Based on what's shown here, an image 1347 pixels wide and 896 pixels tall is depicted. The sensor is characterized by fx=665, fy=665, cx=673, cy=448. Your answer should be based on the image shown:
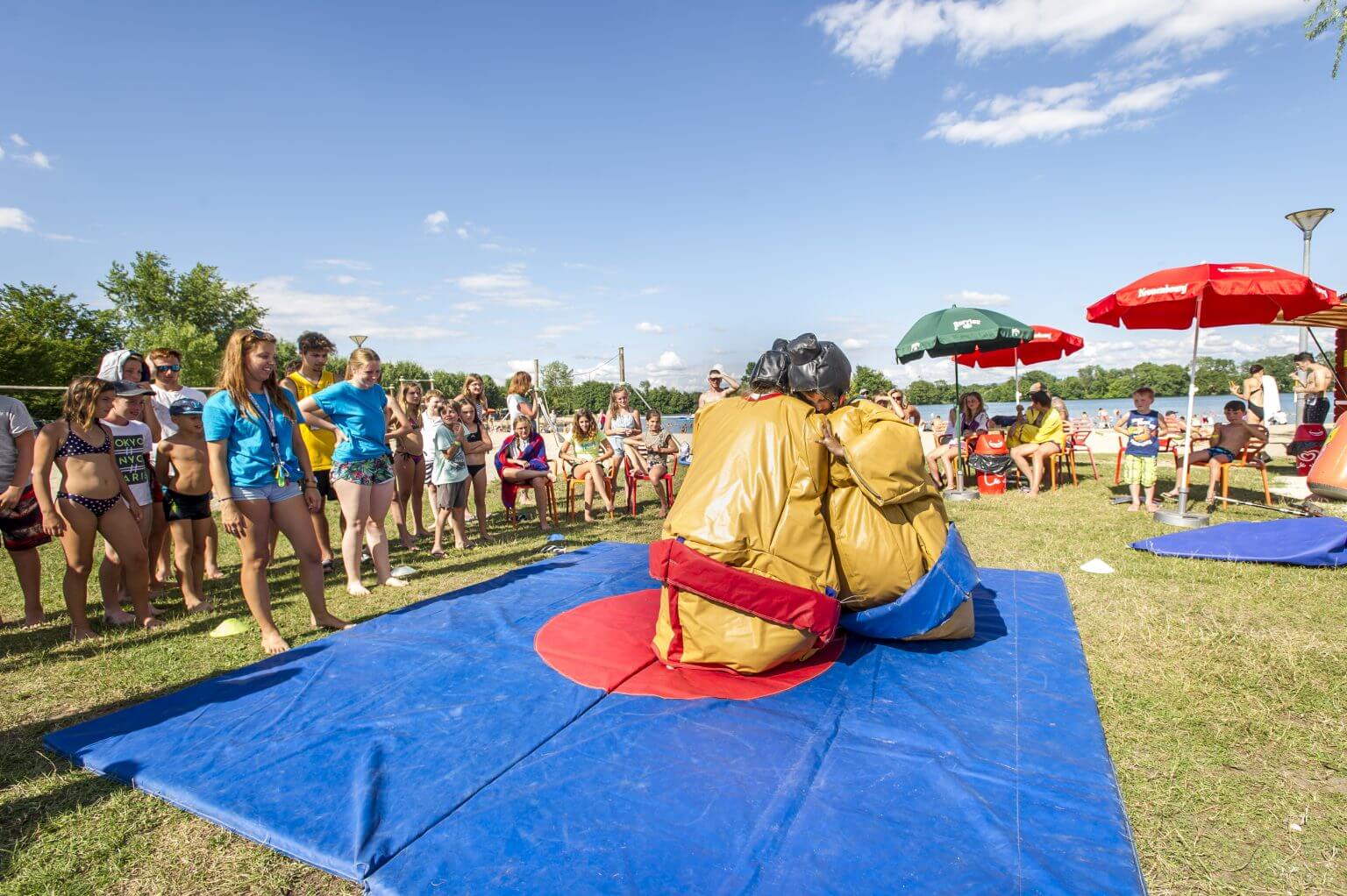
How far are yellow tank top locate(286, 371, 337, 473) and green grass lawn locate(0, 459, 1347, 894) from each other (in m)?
0.96

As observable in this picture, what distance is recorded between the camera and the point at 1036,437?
30.3 feet

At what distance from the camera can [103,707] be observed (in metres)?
2.94

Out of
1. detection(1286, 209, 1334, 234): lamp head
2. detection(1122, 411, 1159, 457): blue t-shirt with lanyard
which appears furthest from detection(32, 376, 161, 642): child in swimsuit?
detection(1286, 209, 1334, 234): lamp head

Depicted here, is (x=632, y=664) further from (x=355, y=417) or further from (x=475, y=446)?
(x=475, y=446)

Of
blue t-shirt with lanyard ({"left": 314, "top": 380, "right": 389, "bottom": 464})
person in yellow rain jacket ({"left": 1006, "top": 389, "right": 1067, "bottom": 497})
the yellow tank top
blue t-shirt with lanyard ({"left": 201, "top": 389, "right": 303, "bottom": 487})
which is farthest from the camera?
person in yellow rain jacket ({"left": 1006, "top": 389, "right": 1067, "bottom": 497})

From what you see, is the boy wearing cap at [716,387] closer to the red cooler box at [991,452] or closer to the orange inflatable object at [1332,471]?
the red cooler box at [991,452]

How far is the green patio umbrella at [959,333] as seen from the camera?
8.38m

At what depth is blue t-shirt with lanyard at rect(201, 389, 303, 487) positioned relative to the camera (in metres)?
3.45

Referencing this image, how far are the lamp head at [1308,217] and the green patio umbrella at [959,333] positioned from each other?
13.4 ft

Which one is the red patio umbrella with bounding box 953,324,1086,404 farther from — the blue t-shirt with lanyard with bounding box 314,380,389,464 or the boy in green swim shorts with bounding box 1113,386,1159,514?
the blue t-shirt with lanyard with bounding box 314,380,389,464

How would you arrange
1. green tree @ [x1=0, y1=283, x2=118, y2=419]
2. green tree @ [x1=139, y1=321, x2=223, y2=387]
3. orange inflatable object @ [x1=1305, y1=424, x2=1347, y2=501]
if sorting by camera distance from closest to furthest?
orange inflatable object @ [x1=1305, y1=424, x2=1347, y2=501] → green tree @ [x1=0, y1=283, x2=118, y2=419] → green tree @ [x1=139, y1=321, x2=223, y2=387]

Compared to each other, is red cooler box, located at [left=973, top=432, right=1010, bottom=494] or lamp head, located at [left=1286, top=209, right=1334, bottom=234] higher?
lamp head, located at [left=1286, top=209, right=1334, bottom=234]

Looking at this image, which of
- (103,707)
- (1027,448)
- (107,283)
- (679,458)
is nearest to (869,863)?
(103,707)

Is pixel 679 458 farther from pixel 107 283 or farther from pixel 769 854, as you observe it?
pixel 107 283
